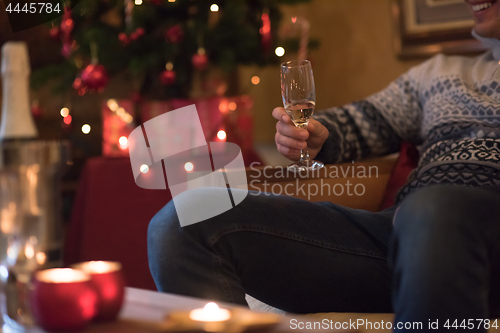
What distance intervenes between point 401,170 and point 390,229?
0.35 metres

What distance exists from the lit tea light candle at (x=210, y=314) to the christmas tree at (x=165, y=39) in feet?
5.52

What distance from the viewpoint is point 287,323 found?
415 mm

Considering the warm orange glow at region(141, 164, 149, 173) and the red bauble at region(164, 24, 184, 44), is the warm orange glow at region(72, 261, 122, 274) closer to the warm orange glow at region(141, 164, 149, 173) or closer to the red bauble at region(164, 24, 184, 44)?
the warm orange glow at region(141, 164, 149, 173)

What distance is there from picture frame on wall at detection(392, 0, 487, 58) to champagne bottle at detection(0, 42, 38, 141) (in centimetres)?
179

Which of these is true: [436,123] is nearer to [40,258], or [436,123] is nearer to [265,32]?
[40,258]

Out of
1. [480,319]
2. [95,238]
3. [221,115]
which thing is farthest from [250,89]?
[480,319]

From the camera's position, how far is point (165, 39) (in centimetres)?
213

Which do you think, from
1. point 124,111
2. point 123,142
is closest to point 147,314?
point 123,142

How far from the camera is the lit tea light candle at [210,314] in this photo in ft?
1.33

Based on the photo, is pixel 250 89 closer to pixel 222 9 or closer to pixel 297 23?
pixel 297 23

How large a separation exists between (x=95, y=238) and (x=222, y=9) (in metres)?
1.15

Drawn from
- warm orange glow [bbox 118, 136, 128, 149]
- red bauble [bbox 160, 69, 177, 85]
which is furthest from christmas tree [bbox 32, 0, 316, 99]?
warm orange glow [bbox 118, 136, 128, 149]

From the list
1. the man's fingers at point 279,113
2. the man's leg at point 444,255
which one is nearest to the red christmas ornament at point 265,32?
the man's fingers at point 279,113

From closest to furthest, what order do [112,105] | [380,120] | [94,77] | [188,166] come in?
[380,120] → [188,166] → [94,77] → [112,105]
